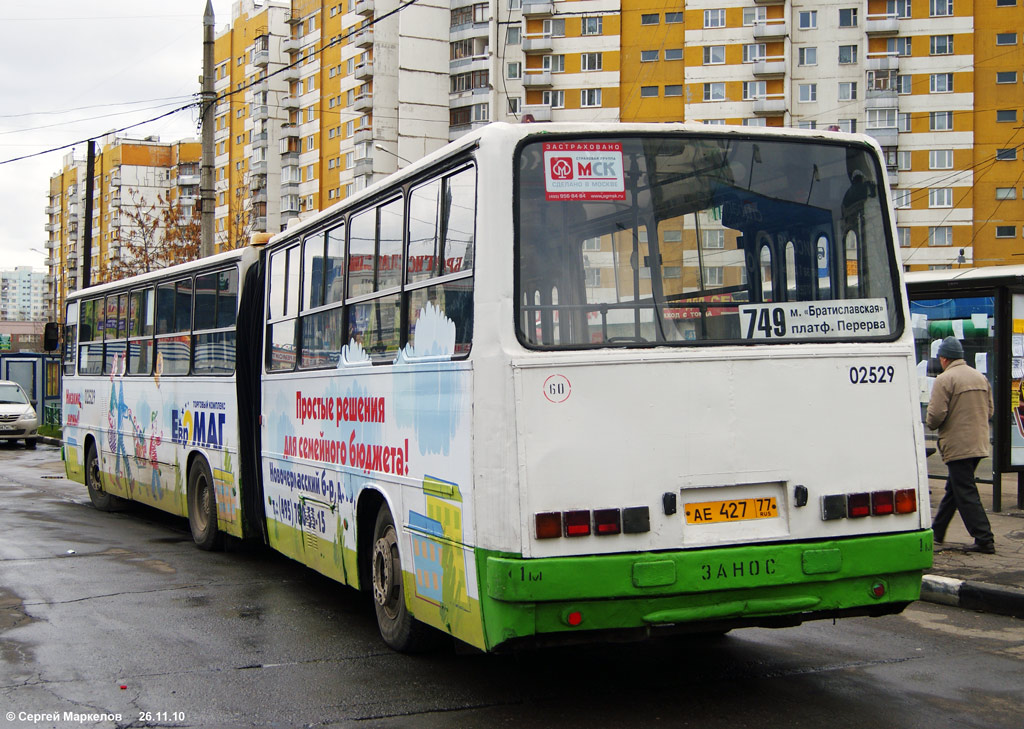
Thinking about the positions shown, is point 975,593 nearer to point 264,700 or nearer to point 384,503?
point 384,503

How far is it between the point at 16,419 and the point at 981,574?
28953 millimetres

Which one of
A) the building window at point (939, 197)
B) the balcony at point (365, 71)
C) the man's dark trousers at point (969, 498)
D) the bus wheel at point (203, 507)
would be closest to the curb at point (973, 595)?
the man's dark trousers at point (969, 498)

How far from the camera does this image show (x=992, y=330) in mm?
13445

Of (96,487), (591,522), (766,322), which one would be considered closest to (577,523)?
(591,522)

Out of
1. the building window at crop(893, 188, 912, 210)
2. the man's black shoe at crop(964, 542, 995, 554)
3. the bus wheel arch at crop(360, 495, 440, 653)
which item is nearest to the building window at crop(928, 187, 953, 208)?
the building window at crop(893, 188, 912, 210)

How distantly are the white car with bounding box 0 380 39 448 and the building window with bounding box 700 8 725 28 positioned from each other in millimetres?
50438

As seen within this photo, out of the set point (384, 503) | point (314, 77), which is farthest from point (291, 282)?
point (314, 77)

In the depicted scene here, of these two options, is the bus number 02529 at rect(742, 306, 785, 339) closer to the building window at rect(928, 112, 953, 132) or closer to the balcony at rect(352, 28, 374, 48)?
the building window at rect(928, 112, 953, 132)

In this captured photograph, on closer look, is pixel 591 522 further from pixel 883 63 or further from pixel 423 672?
pixel 883 63

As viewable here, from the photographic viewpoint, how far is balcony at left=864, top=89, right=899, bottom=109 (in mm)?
68625

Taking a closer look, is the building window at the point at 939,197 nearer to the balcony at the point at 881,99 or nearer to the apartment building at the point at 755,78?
the apartment building at the point at 755,78

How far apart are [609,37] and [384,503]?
6955cm

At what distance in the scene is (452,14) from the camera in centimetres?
7756

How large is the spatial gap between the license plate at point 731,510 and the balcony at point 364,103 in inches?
2989
